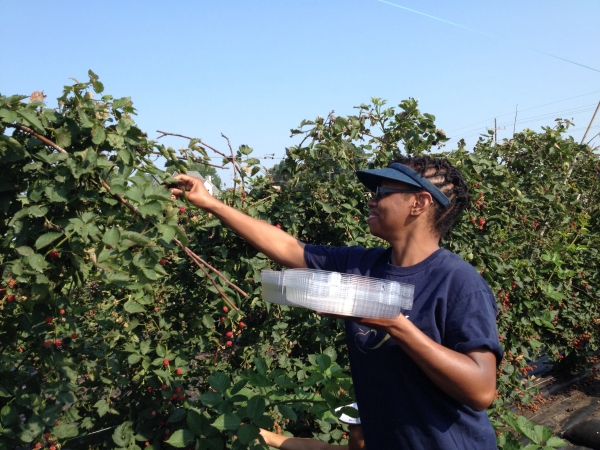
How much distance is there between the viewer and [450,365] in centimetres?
129

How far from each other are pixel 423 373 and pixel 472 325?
17 cm

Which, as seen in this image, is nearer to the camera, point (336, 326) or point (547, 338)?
point (336, 326)

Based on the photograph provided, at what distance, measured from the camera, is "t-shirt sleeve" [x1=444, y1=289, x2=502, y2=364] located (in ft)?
4.40

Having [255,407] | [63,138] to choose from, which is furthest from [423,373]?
[63,138]

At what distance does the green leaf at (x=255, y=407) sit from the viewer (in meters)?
1.73

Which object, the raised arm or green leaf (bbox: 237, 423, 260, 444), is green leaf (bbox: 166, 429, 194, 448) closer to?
green leaf (bbox: 237, 423, 260, 444)

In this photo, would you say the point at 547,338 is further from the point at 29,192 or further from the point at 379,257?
the point at 29,192

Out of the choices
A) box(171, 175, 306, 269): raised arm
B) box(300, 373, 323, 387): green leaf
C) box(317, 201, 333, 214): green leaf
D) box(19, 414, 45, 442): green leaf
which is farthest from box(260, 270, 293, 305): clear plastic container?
box(317, 201, 333, 214): green leaf

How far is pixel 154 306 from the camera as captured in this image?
2.41m

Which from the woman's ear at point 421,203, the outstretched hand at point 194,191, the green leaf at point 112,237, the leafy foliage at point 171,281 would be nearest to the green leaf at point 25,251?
the leafy foliage at point 171,281

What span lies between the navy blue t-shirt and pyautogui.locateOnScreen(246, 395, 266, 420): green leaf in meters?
0.36

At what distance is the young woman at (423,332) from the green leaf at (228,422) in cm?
40

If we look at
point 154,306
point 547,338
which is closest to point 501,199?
point 547,338

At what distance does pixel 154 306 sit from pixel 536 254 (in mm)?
3181
